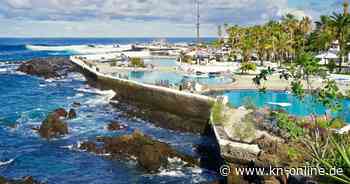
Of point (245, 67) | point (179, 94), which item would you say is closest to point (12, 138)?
point (179, 94)

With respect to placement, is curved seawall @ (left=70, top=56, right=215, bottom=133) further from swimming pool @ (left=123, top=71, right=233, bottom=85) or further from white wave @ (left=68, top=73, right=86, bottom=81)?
white wave @ (left=68, top=73, right=86, bottom=81)

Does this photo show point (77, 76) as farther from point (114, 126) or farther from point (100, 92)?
point (114, 126)

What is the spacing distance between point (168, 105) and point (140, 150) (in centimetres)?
1375

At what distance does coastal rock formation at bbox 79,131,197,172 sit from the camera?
24.4 m

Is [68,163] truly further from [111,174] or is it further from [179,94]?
[179,94]

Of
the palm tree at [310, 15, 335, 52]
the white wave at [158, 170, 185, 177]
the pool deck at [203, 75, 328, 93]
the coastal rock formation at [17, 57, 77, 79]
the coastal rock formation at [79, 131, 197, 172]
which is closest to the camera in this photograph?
the white wave at [158, 170, 185, 177]

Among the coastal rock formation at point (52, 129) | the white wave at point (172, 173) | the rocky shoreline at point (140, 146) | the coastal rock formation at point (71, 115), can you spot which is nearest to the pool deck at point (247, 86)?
the rocky shoreline at point (140, 146)

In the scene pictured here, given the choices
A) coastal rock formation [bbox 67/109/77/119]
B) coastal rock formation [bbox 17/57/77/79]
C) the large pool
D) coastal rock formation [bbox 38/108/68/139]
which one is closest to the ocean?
coastal rock formation [bbox 67/109/77/119]

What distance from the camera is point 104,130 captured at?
112ft

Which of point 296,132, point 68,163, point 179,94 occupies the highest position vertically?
point 296,132

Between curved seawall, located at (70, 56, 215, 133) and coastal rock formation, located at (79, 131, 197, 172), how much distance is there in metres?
6.91

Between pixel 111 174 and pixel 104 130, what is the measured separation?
10567 mm

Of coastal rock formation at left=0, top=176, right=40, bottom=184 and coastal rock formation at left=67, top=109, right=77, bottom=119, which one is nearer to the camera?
coastal rock formation at left=0, top=176, right=40, bottom=184

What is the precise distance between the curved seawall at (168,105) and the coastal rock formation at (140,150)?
691 centimetres
